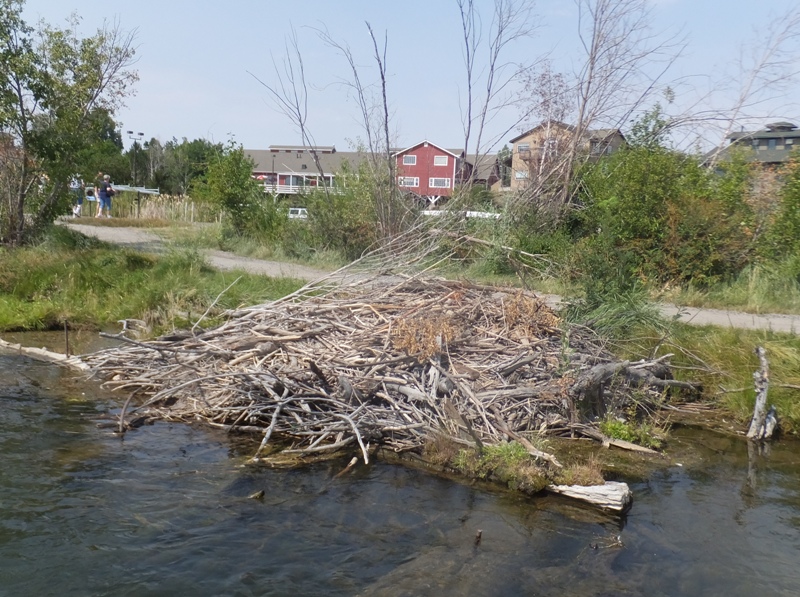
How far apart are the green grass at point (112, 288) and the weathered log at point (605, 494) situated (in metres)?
7.01

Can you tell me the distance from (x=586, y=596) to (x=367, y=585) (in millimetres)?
1680

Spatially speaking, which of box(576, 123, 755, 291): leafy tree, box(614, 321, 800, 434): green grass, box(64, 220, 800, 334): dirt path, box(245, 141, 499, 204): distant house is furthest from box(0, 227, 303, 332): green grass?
box(576, 123, 755, 291): leafy tree

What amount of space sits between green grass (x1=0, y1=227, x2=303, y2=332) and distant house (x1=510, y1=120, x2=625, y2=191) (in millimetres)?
8422

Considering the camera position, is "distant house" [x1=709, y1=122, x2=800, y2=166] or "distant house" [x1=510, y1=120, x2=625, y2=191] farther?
"distant house" [x1=510, y1=120, x2=625, y2=191]

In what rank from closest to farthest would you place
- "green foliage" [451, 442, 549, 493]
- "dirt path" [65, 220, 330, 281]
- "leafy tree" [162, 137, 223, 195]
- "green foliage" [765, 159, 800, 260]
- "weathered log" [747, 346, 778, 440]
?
"green foliage" [451, 442, 549, 493], "weathered log" [747, 346, 778, 440], "green foliage" [765, 159, 800, 260], "dirt path" [65, 220, 330, 281], "leafy tree" [162, 137, 223, 195]

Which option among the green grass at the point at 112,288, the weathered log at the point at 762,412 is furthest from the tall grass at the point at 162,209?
the weathered log at the point at 762,412

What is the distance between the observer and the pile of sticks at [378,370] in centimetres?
835

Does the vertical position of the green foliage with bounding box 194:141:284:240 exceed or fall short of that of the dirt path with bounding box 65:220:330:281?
it exceeds it

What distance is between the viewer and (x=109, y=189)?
3033cm

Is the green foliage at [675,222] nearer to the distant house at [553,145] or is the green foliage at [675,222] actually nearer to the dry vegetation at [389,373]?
the distant house at [553,145]

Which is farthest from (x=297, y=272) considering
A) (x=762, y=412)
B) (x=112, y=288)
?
(x=762, y=412)

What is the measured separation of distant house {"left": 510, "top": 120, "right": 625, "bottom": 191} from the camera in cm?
1956

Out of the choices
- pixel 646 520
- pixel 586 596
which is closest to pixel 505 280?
pixel 646 520

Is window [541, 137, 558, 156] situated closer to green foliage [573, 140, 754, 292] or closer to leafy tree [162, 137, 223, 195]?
green foliage [573, 140, 754, 292]
